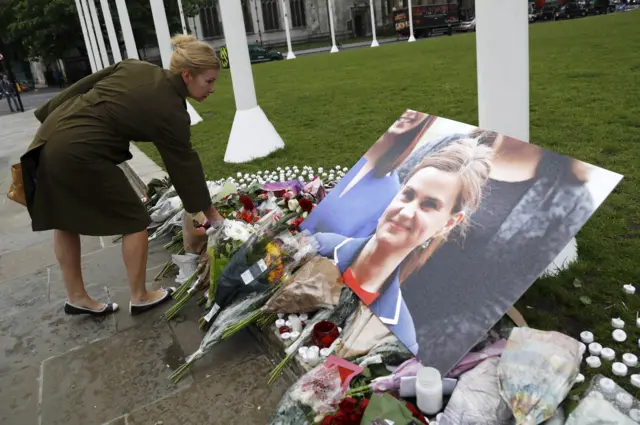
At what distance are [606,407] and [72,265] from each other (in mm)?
2852

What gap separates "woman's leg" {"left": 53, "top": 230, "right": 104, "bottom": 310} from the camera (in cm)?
303

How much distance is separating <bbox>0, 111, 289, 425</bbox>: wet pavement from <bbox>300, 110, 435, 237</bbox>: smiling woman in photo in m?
0.86

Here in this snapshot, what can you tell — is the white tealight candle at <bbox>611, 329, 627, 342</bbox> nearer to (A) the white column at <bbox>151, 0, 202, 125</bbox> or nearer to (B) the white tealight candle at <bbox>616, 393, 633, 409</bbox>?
(B) the white tealight candle at <bbox>616, 393, 633, 409</bbox>

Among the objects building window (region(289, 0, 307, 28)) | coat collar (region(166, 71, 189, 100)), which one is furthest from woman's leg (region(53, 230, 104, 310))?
building window (region(289, 0, 307, 28))

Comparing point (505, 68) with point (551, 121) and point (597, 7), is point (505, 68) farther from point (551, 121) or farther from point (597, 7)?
point (597, 7)

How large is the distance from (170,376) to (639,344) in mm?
2173

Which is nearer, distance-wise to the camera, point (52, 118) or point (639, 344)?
point (639, 344)

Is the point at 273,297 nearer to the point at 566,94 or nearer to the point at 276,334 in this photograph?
the point at 276,334

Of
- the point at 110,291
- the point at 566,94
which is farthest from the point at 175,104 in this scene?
the point at 566,94

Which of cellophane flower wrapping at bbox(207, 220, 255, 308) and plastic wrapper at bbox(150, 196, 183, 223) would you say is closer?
cellophane flower wrapping at bbox(207, 220, 255, 308)

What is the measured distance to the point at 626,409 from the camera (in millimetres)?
1786

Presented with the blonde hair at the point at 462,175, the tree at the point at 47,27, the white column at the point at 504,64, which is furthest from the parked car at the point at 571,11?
the blonde hair at the point at 462,175

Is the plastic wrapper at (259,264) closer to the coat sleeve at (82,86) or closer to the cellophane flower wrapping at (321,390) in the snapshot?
the cellophane flower wrapping at (321,390)

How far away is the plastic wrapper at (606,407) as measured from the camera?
1.72m
